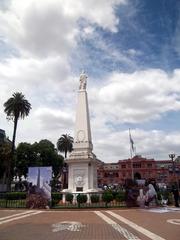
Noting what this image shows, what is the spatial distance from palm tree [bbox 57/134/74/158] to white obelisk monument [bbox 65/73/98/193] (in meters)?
43.9

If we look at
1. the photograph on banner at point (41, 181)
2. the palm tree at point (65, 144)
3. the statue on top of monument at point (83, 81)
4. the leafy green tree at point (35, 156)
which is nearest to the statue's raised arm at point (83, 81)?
the statue on top of monument at point (83, 81)

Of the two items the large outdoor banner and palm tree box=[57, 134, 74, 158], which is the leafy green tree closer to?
palm tree box=[57, 134, 74, 158]

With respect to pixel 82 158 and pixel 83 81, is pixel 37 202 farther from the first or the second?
pixel 83 81

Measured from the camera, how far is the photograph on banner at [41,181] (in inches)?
940

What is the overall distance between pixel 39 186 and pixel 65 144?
178 feet

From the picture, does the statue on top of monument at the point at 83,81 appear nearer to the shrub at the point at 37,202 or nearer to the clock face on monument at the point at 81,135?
the clock face on monument at the point at 81,135

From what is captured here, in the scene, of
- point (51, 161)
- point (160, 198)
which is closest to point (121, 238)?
point (160, 198)

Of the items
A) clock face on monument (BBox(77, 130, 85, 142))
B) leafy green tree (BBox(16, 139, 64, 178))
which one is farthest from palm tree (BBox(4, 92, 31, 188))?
clock face on monument (BBox(77, 130, 85, 142))

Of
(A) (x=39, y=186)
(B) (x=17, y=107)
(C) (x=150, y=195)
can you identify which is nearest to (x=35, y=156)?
(B) (x=17, y=107)

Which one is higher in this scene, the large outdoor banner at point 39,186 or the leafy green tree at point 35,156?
the leafy green tree at point 35,156

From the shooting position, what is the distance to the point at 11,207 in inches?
971

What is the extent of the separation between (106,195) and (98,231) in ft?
46.2

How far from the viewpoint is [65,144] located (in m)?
78.0

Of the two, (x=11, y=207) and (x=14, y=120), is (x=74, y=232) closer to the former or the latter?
(x=11, y=207)
